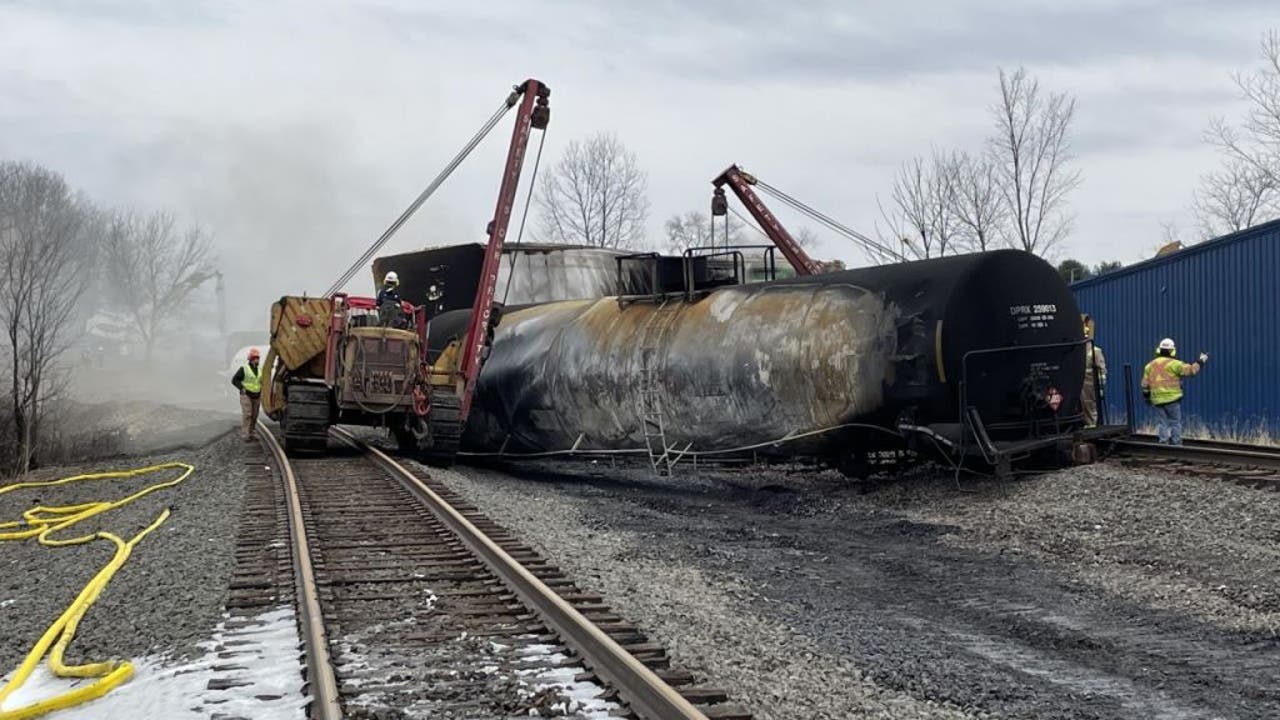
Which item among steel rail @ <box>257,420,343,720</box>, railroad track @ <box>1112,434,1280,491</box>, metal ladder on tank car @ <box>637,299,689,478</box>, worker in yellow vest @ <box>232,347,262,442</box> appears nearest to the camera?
steel rail @ <box>257,420,343,720</box>

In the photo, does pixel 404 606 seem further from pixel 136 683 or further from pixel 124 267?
pixel 124 267

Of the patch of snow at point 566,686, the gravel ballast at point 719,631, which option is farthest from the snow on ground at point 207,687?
the gravel ballast at point 719,631

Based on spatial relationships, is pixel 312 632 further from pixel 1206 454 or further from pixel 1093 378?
pixel 1093 378

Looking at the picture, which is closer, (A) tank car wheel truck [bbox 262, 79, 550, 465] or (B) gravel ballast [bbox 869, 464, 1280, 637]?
(B) gravel ballast [bbox 869, 464, 1280, 637]

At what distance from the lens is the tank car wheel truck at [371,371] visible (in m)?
15.3

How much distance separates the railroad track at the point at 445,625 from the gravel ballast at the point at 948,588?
442mm

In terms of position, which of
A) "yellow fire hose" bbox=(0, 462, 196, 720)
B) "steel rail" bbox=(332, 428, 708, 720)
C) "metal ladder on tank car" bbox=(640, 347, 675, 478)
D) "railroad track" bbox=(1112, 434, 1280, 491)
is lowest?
"yellow fire hose" bbox=(0, 462, 196, 720)

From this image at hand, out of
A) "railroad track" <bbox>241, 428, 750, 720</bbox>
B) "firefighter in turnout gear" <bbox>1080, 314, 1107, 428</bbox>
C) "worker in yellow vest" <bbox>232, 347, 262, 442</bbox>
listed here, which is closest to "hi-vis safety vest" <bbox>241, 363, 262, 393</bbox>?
"worker in yellow vest" <bbox>232, 347, 262, 442</bbox>

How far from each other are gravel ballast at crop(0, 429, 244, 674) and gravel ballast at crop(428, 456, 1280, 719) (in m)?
2.40

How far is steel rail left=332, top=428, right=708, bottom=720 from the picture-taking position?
13.6ft

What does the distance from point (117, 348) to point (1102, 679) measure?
8502 cm

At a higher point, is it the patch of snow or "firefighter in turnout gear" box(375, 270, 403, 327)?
"firefighter in turnout gear" box(375, 270, 403, 327)

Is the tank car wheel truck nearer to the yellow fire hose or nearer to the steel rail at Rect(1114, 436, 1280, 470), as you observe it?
the yellow fire hose

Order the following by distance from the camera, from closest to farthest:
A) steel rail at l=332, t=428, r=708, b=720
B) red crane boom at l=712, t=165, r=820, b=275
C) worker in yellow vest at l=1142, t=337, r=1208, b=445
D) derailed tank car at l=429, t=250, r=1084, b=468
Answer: steel rail at l=332, t=428, r=708, b=720
derailed tank car at l=429, t=250, r=1084, b=468
worker in yellow vest at l=1142, t=337, r=1208, b=445
red crane boom at l=712, t=165, r=820, b=275
